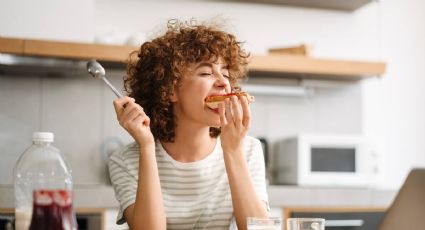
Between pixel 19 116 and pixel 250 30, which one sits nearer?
pixel 19 116

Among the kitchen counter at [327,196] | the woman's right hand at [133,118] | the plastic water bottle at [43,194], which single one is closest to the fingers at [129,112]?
the woman's right hand at [133,118]

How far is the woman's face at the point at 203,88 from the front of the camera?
71.9 inches

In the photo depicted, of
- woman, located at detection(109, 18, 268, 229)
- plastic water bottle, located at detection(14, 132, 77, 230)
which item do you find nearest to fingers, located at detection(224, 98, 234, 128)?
woman, located at detection(109, 18, 268, 229)

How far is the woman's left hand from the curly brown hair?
19 cm

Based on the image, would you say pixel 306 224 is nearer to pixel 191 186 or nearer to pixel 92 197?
pixel 191 186

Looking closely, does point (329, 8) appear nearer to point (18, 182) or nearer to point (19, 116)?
point (19, 116)

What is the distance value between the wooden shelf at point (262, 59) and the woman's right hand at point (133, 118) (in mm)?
1725

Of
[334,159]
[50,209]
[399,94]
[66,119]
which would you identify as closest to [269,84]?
[334,159]

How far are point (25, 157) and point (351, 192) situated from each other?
2423 mm

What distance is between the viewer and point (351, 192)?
11.4 feet

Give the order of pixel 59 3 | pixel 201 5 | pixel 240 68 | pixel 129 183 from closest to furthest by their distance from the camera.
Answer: pixel 129 183 < pixel 240 68 < pixel 59 3 < pixel 201 5

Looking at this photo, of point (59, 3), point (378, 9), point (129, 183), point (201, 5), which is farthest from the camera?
point (378, 9)

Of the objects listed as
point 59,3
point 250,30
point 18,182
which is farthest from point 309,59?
point 18,182

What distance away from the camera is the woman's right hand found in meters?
1.59
